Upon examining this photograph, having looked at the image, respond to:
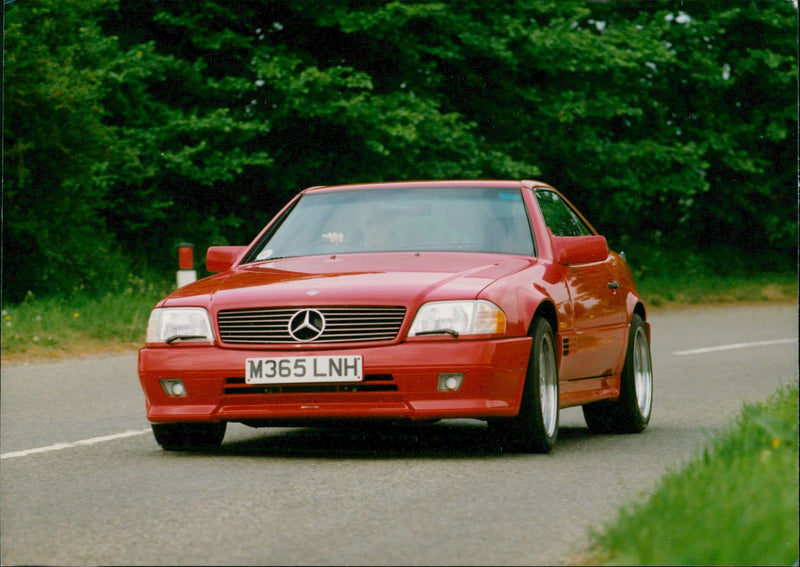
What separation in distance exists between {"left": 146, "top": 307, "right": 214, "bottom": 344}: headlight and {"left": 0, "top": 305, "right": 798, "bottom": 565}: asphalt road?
626 mm

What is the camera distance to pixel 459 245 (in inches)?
342

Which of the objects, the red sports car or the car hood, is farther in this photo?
the car hood

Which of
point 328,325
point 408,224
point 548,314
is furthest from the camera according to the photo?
point 408,224

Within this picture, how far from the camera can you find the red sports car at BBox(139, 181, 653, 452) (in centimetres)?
756

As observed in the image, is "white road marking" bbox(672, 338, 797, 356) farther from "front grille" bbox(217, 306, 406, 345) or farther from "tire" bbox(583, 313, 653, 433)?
"front grille" bbox(217, 306, 406, 345)

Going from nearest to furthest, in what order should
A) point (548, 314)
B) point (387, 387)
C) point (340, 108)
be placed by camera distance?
point (387, 387), point (548, 314), point (340, 108)

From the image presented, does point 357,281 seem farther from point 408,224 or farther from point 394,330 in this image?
point 408,224

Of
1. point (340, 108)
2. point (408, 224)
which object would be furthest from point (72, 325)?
point (408, 224)

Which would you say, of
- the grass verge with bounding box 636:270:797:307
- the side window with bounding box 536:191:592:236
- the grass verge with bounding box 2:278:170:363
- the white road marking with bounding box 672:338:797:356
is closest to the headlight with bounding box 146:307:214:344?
the side window with bounding box 536:191:592:236

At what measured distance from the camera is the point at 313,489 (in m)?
6.70

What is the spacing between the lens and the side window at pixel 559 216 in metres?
9.20

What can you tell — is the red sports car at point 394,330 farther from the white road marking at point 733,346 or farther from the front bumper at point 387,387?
the white road marking at point 733,346

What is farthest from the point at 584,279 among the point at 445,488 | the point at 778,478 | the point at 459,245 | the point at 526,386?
the point at 778,478

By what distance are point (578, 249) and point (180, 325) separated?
7.58ft
